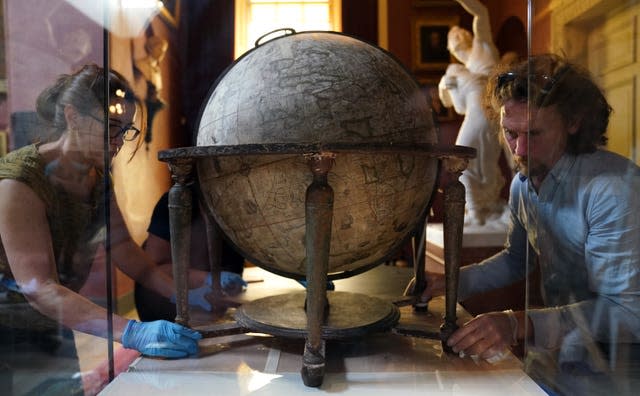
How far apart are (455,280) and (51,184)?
1.41 meters

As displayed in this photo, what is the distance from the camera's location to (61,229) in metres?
1.63

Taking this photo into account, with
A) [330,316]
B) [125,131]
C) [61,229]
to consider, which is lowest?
[330,316]

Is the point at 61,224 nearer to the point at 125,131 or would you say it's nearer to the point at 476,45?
the point at 125,131

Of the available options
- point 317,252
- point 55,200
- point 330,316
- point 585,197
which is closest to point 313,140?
point 317,252

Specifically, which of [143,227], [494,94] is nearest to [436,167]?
[494,94]

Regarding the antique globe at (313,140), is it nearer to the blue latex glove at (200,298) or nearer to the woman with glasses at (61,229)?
the woman with glasses at (61,229)

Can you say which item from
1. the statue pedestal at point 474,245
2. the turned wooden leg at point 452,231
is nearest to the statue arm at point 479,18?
the statue pedestal at point 474,245

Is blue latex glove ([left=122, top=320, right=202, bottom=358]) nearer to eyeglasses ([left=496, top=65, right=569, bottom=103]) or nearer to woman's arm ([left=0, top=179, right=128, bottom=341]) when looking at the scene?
woman's arm ([left=0, top=179, right=128, bottom=341])

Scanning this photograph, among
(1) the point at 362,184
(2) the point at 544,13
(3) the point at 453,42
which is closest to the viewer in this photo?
(1) the point at 362,184

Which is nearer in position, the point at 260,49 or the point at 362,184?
the point at 362,184

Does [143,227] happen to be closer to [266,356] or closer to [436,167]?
[266,356]

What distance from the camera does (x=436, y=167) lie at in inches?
77.9

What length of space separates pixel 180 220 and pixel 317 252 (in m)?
0.58

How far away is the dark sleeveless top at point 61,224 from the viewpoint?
1503mm
